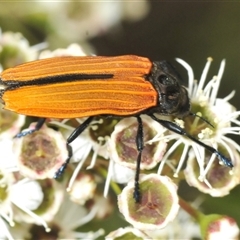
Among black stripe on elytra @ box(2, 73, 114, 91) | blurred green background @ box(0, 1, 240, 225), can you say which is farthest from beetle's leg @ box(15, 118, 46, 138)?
blurred green background @ box(0, 1, 240, 225)

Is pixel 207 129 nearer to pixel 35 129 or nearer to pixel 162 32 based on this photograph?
pixel 35 129

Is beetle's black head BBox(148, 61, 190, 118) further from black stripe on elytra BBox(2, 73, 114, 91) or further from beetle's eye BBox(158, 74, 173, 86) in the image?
black stripe on elytra BBox(2, 73, 114, 91)

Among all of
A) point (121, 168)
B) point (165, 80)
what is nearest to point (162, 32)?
point (165, 80)

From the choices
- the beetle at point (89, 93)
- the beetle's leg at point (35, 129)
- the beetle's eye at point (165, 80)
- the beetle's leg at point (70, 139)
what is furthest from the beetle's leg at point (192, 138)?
the beetle's leg at point (35, 129)

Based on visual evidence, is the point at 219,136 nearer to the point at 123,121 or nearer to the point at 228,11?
the point at 123,121

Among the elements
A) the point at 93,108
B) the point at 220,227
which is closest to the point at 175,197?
the point at 220,227

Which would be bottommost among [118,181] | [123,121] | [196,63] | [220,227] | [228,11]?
[220,227]

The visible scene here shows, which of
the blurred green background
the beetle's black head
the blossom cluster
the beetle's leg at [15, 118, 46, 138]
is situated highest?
the blurred green background

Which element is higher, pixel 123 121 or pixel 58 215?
pixel 123 121
